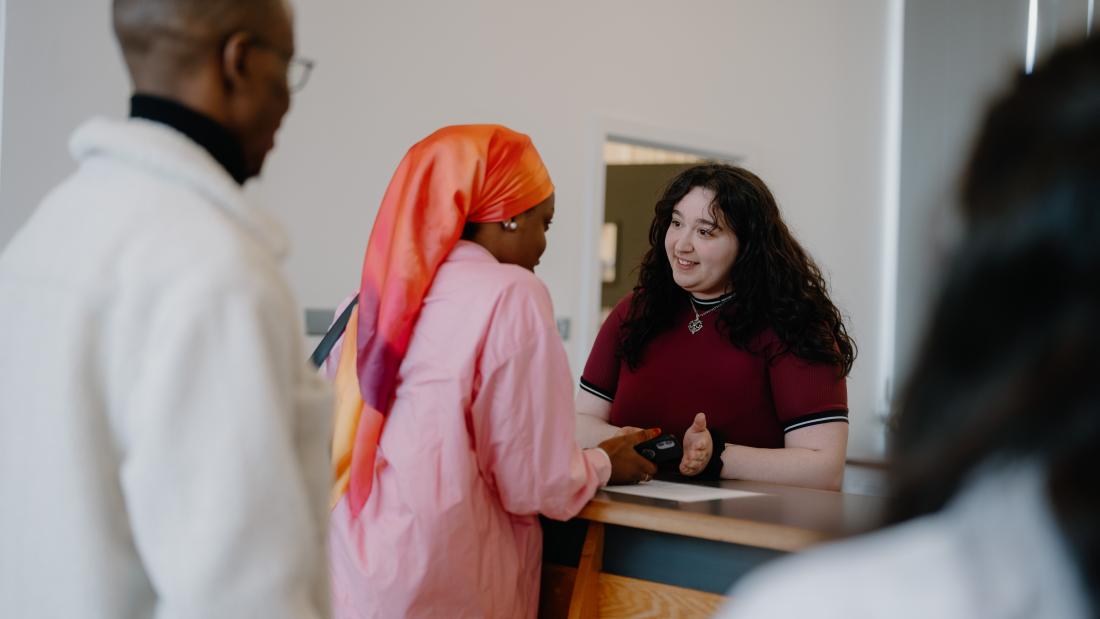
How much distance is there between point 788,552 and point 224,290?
1.24 metres

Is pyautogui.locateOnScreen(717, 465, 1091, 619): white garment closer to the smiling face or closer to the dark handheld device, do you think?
the dark handheld device

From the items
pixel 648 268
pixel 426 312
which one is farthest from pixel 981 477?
pixel 648 268

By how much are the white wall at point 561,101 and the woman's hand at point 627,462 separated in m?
1.12

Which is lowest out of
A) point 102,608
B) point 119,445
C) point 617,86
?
point 102,608

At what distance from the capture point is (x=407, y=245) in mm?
2012

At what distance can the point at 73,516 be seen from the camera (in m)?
1.00

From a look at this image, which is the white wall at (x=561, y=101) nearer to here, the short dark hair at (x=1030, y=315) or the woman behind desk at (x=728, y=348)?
the woman behind desk at (x=728, y=348)

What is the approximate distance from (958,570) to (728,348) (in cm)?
214

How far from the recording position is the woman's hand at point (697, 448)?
246 cm

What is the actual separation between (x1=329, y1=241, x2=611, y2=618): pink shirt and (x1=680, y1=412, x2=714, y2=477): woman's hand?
55cm

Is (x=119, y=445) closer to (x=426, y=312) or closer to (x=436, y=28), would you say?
(x=426, y=312)

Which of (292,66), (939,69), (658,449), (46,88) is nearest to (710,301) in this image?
(658,449)

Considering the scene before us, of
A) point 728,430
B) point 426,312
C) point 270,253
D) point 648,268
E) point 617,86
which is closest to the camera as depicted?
point 270,253

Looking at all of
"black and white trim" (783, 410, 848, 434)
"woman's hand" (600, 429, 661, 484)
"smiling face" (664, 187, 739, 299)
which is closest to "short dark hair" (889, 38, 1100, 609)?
"woman's hand" (600, 429, 661, 484)
